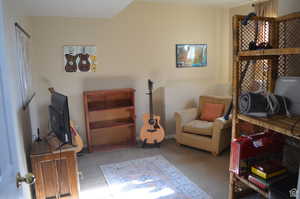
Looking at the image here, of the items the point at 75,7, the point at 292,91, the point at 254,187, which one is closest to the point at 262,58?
the point at 292,91

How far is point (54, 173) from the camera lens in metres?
2.14

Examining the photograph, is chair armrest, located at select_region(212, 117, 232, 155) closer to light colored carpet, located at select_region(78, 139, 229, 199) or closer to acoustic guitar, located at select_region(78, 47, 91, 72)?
light colored carpet, located at select_region(78, 139, 229, 199)

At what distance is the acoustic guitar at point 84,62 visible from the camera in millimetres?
3764

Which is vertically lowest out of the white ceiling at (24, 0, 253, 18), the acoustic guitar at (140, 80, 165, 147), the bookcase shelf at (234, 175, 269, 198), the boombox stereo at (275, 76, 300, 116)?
the acoustic guitar at (140, 80, 165, 147)

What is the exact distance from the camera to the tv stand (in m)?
2.10

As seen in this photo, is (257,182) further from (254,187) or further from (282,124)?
(282,124)

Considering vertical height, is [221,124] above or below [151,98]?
below

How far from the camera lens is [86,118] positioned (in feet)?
12.1

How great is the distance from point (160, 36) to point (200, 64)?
1000mm

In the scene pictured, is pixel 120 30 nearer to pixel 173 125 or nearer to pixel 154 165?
pixel 173 125

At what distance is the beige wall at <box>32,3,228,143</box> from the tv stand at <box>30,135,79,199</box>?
68.7 inches

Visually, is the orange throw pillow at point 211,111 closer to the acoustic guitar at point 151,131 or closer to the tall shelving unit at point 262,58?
the acoustic guitar at point 151,131

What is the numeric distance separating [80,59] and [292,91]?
3.14m

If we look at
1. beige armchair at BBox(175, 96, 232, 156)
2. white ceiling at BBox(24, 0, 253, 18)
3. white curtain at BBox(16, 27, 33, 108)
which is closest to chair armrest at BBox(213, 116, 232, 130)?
beige armchair at BBox(175, 96, 232, 156)
